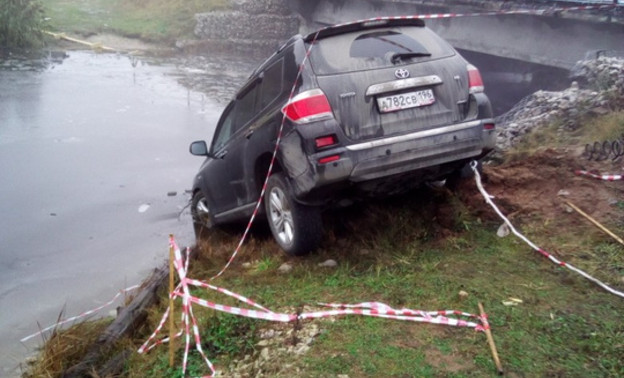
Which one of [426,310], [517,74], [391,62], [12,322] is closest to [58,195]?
[12,322]

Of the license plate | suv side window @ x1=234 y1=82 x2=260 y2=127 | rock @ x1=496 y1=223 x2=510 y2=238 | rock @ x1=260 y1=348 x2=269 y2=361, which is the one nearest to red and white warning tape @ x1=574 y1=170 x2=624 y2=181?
rock @ x1=496 y1=223 x2=510 y2=238

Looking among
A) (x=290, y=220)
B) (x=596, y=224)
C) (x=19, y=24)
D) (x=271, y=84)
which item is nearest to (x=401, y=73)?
(x=271, y=84)

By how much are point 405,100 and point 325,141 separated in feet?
2.61

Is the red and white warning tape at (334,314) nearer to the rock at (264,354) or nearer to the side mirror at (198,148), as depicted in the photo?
the rock at (264,354)

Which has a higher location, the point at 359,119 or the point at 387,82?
the point at 387,82

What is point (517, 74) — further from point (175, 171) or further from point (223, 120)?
point (223, 120)

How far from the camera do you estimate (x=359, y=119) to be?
192 inches

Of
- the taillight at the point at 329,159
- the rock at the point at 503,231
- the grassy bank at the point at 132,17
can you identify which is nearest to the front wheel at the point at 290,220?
the taillight at the point at 329,159

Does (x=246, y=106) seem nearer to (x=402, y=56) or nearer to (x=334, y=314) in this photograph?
(x=402, y=56)

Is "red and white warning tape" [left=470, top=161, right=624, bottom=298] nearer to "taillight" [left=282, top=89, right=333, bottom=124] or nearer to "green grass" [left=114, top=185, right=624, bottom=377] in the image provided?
"green grass" [left=114, top=185, right=624, bottom=377]

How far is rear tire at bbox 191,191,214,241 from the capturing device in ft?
26.2

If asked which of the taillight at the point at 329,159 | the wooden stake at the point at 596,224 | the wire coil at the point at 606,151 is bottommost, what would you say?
the wooden stake at the point at 596,224

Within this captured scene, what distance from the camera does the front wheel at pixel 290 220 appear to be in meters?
5.18

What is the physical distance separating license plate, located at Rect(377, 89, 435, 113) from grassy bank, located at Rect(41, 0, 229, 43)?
27107mm
